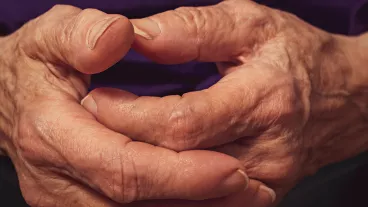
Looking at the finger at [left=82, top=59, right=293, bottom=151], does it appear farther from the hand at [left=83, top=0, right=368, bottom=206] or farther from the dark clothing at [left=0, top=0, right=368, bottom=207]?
the dark clothing at [left=0, top=0, right=368, bottom=207]

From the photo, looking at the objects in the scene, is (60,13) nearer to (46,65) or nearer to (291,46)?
(46,65)

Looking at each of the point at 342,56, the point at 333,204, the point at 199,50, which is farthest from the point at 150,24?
the point at 333,204

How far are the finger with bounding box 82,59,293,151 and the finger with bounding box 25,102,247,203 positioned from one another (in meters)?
0.02

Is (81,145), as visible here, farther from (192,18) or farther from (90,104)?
(192,18)

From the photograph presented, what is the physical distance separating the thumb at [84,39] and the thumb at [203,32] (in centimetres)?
6

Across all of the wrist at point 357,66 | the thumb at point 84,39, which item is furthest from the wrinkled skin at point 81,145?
the wrist at point 357,66

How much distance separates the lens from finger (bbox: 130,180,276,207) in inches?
26.0

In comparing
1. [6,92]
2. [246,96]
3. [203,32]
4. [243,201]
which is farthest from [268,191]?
[6,92]

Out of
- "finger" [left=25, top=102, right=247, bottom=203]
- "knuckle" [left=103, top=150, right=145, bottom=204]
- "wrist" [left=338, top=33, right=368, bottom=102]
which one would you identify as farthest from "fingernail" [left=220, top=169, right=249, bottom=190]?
"wrist" [left=338, top=33, right=368, bottom=102]

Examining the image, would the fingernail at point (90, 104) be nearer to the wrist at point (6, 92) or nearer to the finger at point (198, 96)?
the finger at point (198, 96)

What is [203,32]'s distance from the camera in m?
0.69

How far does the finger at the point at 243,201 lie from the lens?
0.66 meters

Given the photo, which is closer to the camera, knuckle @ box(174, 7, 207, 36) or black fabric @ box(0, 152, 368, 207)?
knuckle @ box(174, 7, 207, 36)

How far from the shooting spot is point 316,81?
783mm
